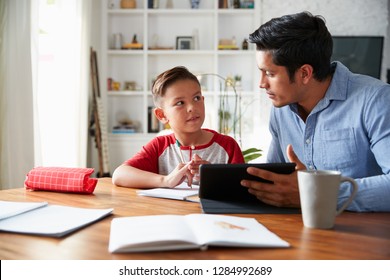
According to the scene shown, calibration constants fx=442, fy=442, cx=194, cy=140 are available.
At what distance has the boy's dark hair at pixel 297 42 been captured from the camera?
4.80 feet

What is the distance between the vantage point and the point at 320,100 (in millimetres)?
1530

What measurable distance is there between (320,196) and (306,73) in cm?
78

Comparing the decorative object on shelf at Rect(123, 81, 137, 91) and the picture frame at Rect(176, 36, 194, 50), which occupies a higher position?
the picture frame at Rect(176, 36, 194, 50)

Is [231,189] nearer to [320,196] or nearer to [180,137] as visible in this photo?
[320,196]

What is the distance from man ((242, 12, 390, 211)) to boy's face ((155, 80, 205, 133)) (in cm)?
28

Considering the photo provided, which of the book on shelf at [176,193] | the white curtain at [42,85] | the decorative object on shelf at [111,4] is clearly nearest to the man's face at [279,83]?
the book on shelf at [176,193]

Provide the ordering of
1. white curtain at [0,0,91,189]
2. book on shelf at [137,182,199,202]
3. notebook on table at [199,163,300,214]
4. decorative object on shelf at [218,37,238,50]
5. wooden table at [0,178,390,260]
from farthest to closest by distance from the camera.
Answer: decorative object on shelf at [218,37,238,50] → white curtain at [0,0,91,189] → book on shelf at [137,182,199,202] → notebook on table at [199,163,300,214] → wooden table at [0,178,390,260]

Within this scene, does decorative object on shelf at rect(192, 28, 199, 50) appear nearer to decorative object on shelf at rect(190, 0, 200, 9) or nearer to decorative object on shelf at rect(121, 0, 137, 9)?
decorative object on shelf at rect(190, 0, 200, 9)

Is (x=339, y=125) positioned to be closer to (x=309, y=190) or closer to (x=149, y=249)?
(x=309, y=190)

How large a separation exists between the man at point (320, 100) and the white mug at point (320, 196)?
466mm

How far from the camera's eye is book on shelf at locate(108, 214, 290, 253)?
69 cm

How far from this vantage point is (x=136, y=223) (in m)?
0.83

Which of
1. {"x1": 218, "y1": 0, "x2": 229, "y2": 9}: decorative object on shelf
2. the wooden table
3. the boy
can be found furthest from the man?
{"x1": 218, "y1": 0, "x2": 229, "y2": 9}: decorative object on shelf

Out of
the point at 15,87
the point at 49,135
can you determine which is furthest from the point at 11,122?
the point at 49,135
